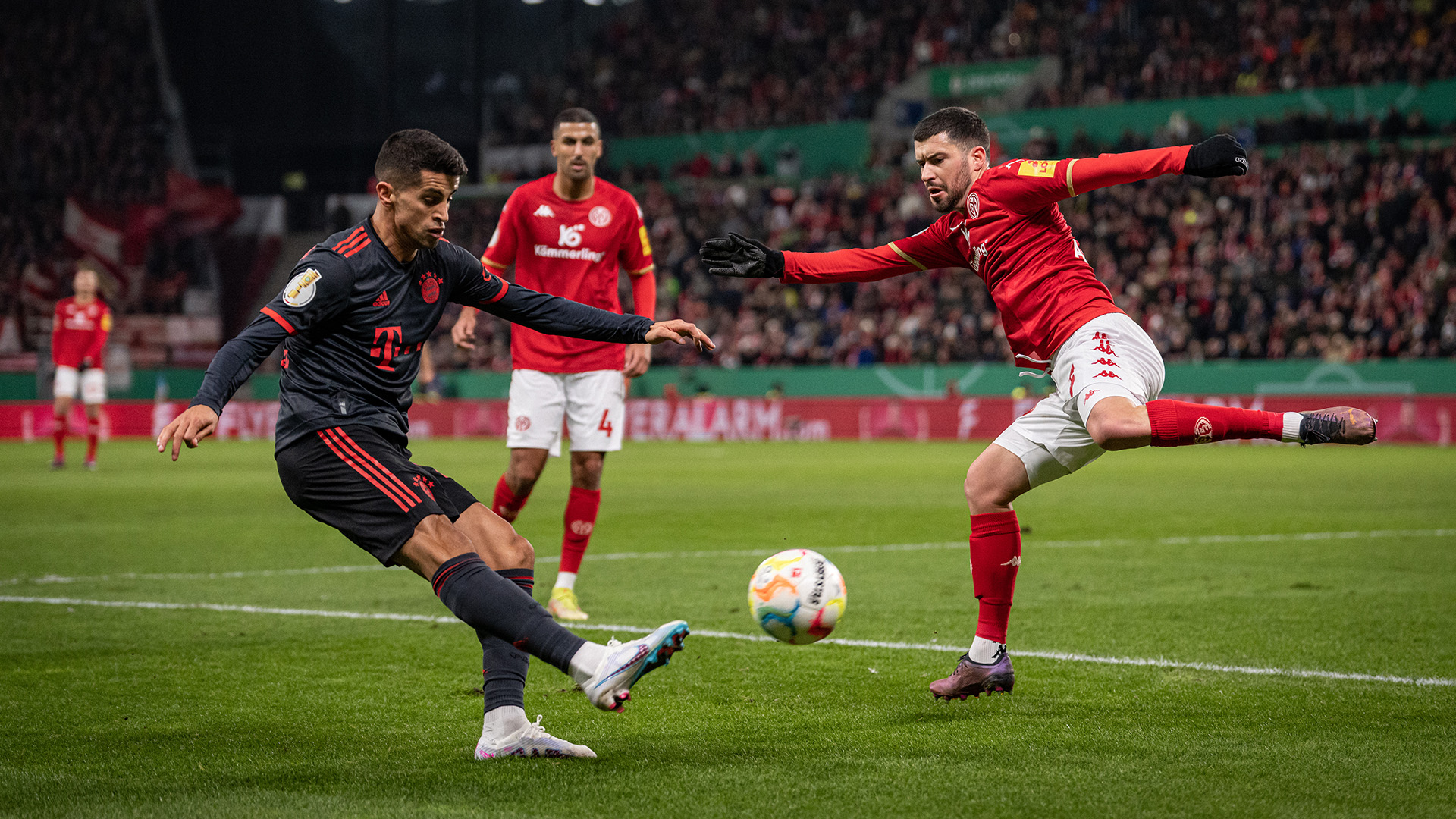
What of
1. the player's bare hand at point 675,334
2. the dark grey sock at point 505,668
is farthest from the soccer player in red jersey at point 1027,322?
the dark grey sock at point 505,668

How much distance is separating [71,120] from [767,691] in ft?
131

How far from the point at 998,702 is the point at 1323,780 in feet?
4.47

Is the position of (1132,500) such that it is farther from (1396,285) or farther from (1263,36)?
(1263,36)

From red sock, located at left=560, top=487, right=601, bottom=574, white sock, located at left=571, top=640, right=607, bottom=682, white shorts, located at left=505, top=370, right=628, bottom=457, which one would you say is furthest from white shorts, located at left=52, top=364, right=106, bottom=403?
white sock, located at left=571, top=640, right=607, bottom=682

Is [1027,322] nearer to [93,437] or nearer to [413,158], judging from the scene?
[413,158]

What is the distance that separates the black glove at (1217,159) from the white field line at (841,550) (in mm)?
Answer: 5396

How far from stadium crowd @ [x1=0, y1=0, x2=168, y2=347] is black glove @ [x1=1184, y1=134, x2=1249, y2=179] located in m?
36.4

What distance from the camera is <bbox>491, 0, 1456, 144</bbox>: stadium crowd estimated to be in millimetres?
29703

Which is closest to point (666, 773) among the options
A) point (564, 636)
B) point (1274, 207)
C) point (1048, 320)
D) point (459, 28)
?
point (564, 636)

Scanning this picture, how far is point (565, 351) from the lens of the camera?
782 cm

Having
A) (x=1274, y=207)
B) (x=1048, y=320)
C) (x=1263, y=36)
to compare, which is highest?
(x=1263, y=36)

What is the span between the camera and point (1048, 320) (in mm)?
5508

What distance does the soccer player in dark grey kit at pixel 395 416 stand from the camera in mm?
4047

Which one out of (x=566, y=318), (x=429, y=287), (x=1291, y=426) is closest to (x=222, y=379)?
(x=429, y=287)
